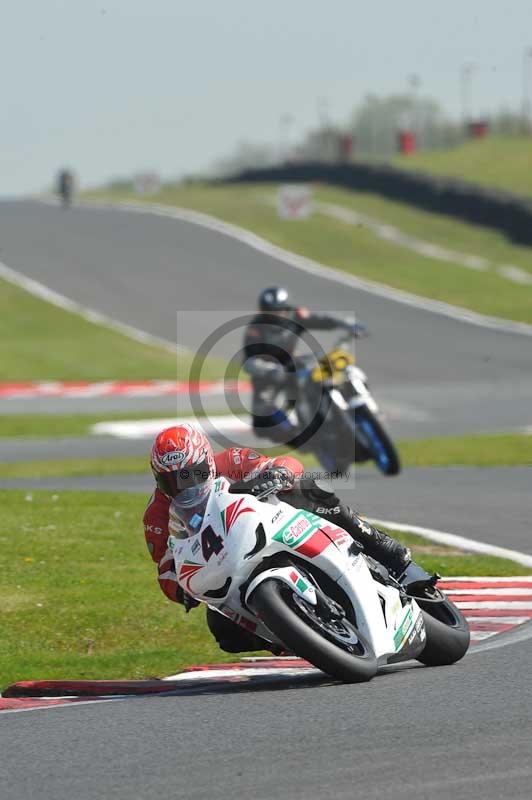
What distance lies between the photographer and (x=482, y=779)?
4.82 metres

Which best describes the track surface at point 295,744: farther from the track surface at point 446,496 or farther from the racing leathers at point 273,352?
the racing leathers at point 273,352

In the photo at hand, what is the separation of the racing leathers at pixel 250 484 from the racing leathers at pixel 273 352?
860cm

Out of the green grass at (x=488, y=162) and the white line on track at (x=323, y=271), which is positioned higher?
the green grass at (x=488, y=162)

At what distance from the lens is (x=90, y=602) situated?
860 centimetres

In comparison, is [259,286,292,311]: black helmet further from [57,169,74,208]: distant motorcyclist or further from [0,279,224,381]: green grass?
[57,169,74,208]: distant motorcyclist

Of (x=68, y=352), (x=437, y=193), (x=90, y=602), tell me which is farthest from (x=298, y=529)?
(x=437, y=193)

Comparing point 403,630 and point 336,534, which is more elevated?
point 336,534

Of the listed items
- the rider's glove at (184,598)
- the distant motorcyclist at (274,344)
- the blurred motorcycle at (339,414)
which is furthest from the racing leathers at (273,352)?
the rider's glove at (184,598)

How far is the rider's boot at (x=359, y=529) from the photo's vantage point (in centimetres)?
680

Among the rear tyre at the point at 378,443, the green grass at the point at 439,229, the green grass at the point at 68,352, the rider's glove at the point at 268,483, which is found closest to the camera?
the rider's glove at the point at 268,483

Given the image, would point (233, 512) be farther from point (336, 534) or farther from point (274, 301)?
point (274, 301)

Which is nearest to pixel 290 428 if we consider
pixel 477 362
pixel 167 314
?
pixel 477 362

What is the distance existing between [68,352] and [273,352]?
1557cm

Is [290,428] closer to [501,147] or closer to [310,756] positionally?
[310,756]
